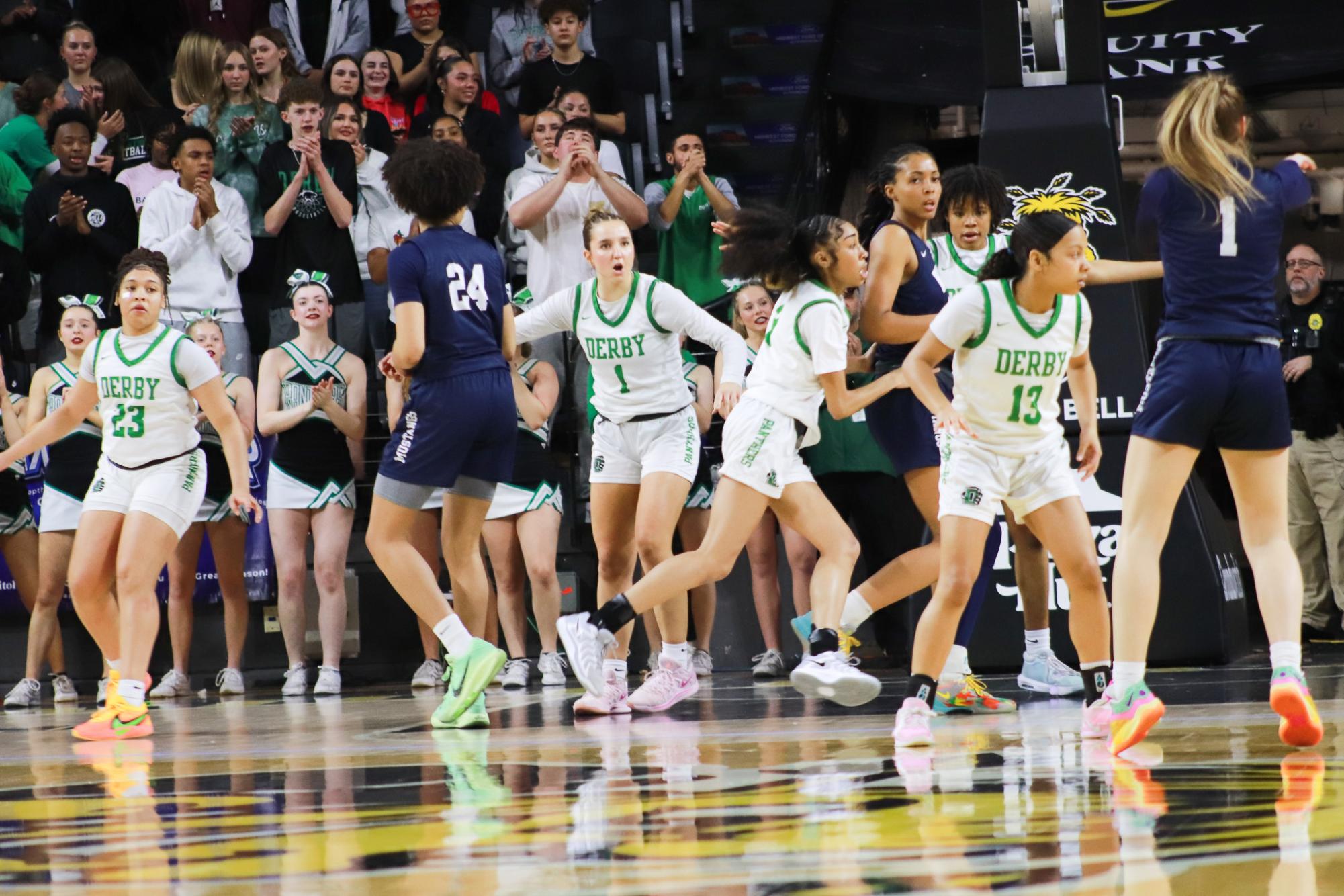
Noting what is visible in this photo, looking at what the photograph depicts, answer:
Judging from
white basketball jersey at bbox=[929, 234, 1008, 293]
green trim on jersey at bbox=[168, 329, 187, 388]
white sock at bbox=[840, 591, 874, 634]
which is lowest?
white sock at bbox=[840, 591, 874, 634]

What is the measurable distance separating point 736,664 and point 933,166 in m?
4.00

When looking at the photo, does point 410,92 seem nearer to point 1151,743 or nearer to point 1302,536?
point 1302,536

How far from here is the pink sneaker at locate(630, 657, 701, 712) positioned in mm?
6324

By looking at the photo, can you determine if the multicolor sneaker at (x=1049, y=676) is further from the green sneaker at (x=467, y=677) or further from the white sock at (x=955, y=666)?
the green sneaker at (x=467, y=677)

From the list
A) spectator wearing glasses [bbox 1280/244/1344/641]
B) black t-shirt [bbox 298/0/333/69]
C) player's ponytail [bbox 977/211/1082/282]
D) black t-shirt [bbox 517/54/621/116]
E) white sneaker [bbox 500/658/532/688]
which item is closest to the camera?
player's ponytail [bbox 977/211/1082/282]

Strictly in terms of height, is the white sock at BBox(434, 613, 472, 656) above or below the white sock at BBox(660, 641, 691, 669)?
above

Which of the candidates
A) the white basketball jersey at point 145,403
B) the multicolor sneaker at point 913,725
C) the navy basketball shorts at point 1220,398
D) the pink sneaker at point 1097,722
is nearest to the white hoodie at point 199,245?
the white basketball jersey at point 145,403

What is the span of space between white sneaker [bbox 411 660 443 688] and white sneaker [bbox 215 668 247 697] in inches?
37.5

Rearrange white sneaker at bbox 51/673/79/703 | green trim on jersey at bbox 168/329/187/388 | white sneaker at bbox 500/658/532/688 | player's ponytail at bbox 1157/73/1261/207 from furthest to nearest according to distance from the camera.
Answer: white sneaker at bbox 51/673/79/703
white sneaker at bbox 500/658/532/688
green trim on jersey at bbox 168/329/187/388
player's ponytail at bbox 1157/73/1261/207

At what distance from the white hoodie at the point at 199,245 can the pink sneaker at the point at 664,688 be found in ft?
14.9

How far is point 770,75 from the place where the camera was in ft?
39.0

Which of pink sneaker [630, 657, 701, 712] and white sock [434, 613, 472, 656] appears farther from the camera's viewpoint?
pink sneaker [630, 657, 701, 712]

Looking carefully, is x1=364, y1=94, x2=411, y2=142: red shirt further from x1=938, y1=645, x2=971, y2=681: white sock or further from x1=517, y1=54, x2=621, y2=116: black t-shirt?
x1=938, y1=645, x2=971, y2=681: white sock

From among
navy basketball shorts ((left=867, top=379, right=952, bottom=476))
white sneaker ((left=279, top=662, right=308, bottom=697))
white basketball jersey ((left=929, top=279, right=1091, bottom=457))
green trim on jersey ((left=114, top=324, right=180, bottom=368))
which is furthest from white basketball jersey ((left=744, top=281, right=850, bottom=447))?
white sneaker ((left=279, top=662, right=308, bottom=697))
